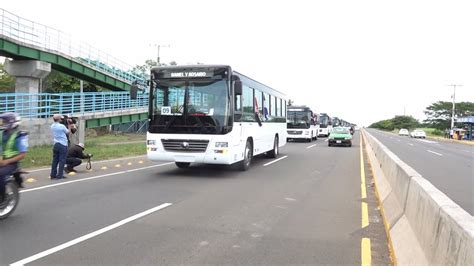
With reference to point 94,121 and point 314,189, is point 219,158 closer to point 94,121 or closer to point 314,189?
point 314,189

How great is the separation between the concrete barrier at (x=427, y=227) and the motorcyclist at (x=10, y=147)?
6.02 m

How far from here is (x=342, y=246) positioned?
224 inches

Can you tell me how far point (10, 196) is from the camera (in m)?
6.90

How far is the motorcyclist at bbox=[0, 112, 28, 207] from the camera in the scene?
22.0ft

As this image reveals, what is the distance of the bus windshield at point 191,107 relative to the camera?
1188 cm

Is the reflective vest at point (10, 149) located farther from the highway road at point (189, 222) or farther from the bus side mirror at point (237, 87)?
the bus side mirror at point (237, 87)

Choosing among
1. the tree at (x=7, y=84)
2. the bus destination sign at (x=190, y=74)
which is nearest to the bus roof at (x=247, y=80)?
the bus destination sign at (x=190, y=74)

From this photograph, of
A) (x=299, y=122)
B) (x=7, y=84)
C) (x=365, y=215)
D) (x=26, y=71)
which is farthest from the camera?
(x=7, y=84)

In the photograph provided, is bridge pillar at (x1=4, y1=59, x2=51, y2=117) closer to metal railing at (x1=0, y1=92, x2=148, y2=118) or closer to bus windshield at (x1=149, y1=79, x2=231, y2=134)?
metal railing at (x1=0, y1=92, x2=148, y2=118)

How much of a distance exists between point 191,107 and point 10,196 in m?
6.00

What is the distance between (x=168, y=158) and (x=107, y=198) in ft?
11.8

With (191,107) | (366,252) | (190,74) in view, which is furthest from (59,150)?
(366,252)

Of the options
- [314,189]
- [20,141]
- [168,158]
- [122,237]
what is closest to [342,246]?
[122,237]

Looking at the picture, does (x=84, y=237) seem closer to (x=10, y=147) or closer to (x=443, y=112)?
(x=10, y=147)
